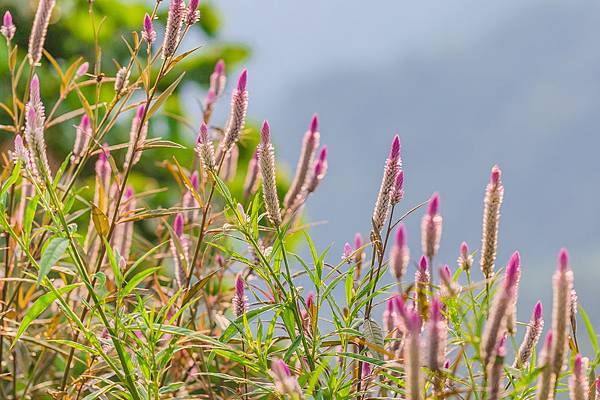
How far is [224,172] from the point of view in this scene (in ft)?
5.24

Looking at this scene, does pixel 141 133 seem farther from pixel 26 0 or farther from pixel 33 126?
pixel 26 0

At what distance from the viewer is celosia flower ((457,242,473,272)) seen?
82 cm

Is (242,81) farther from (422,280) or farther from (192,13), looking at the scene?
(422,280)

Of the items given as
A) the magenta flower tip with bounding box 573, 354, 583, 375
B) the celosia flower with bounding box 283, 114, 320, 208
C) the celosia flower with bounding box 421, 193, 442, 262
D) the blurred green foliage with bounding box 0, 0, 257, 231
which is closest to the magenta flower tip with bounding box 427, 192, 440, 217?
the celosia flower with bounding box 421, 193, 442, 262

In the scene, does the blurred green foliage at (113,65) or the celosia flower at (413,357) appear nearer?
the celosia flower at (413,357)

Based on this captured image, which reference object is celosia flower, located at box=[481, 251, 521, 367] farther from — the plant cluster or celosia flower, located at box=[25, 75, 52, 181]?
celosia flower, located at box=[25, 75, 52, 181]

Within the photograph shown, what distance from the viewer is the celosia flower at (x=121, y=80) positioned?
1.04 m

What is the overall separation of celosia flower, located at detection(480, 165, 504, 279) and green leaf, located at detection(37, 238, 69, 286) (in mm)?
367

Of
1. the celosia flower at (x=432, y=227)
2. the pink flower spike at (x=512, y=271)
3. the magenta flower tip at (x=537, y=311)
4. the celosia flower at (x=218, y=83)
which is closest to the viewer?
the pink flower spike at (x=512, y=271)

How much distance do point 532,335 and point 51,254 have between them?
0.49m

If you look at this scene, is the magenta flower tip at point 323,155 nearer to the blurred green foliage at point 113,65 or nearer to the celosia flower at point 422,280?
the celosia flower at point 422,280

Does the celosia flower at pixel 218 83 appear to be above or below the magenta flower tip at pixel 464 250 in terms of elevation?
above

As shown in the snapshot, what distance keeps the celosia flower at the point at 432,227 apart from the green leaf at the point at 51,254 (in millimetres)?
312

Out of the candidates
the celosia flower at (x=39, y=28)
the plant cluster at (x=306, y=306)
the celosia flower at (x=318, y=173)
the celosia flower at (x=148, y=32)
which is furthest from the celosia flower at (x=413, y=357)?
the celosia flower at (x=39, y=28)
